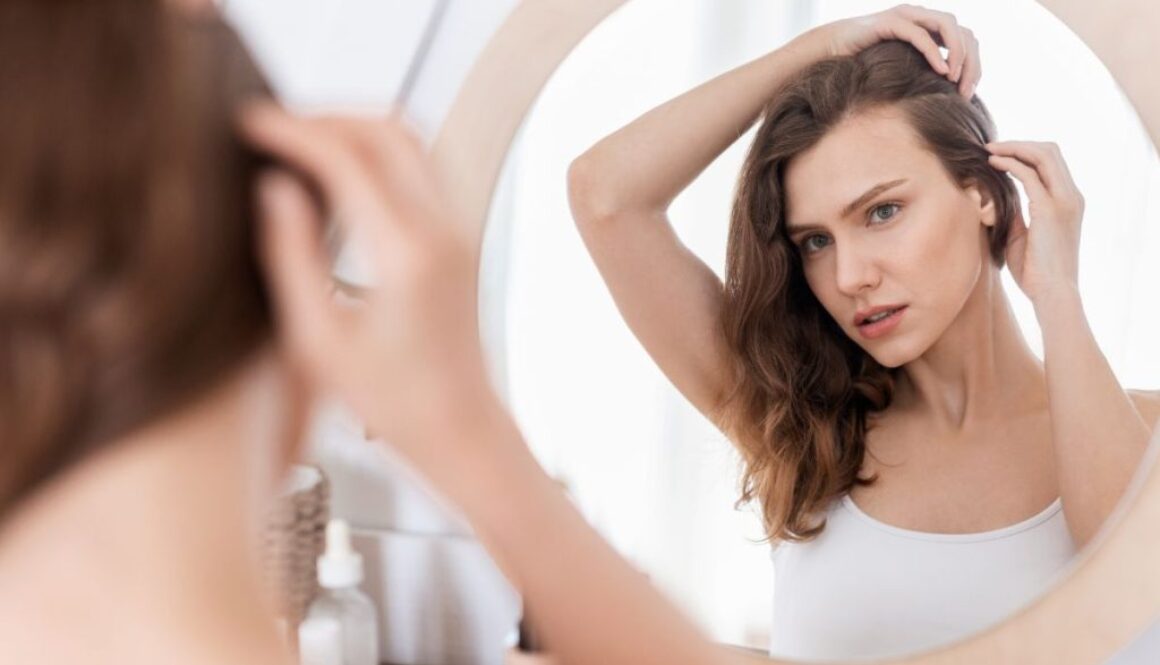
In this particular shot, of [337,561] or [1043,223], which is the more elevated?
[1043,223]

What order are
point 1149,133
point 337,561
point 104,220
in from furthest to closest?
point 337,561
point 1149,133
point 104,220

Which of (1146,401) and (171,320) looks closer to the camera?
(171,320)

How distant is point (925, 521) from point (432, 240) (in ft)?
1.50

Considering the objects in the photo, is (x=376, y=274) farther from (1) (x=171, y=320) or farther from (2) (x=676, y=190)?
(2) (x=676, y=190)

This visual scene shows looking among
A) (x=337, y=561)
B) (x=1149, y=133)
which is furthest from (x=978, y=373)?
(x=337, y=561)

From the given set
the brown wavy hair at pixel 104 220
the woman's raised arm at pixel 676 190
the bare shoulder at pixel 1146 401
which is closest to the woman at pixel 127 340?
the brown wavy hair at pixel 104 220

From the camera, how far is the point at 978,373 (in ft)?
2.17

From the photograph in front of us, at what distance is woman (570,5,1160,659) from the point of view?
637 mm

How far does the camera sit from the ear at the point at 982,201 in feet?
2.09

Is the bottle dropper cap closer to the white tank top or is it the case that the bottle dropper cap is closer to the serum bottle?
the serum bottle

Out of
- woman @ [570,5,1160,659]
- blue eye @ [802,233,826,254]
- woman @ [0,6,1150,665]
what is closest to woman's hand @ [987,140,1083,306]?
woman @ [570,5,1160,659]

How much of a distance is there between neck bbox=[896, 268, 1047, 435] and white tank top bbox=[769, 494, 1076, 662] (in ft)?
0.22

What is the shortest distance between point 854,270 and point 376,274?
40cm

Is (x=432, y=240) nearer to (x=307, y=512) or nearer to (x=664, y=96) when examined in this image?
(x=664, y=96)
